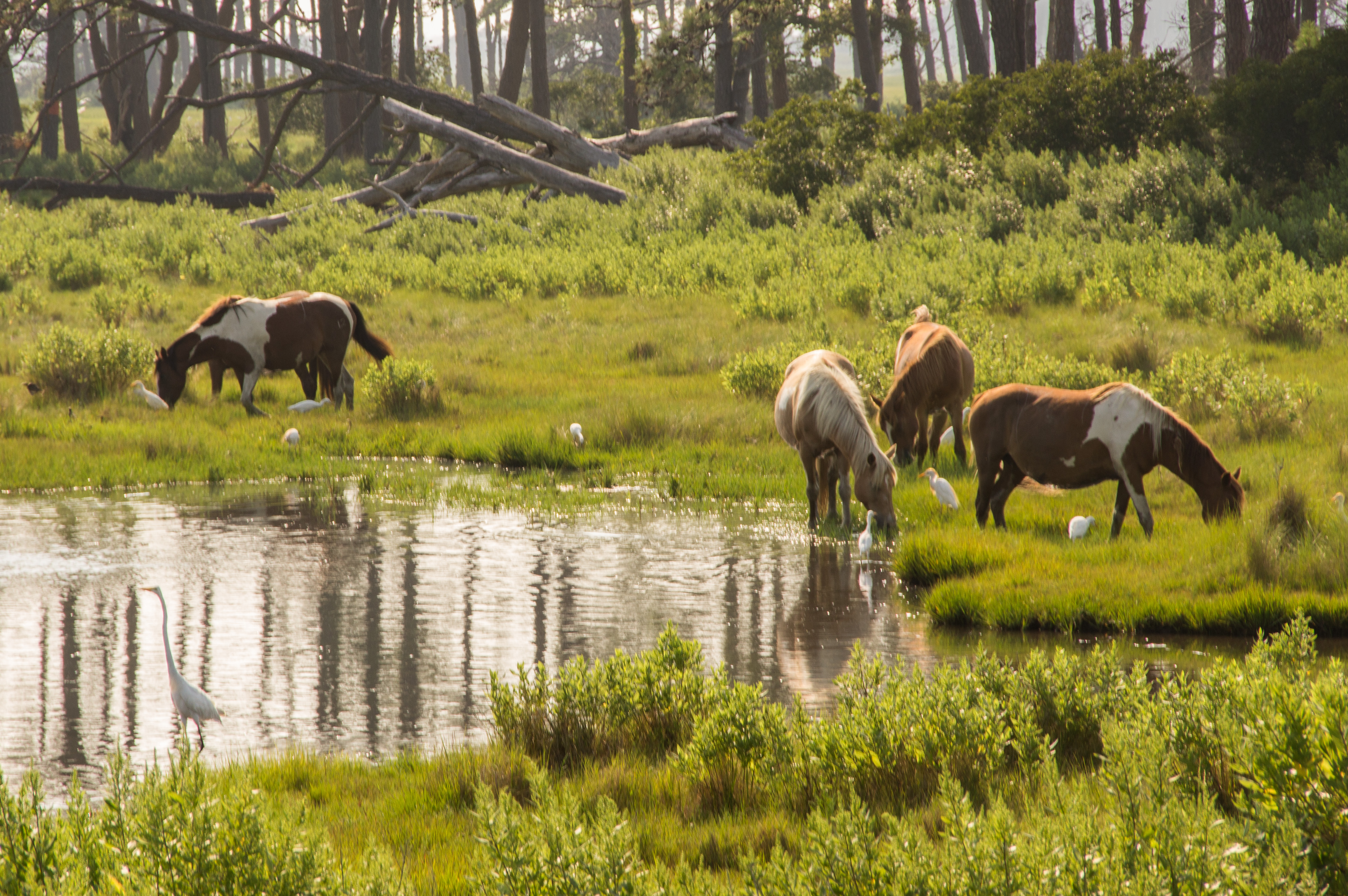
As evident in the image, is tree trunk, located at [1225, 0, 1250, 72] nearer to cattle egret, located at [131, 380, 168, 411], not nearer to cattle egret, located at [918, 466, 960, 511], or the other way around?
cattle egret, located at [918, 466, 960, 511]

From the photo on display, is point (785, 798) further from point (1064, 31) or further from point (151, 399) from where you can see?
point (1064, 31)

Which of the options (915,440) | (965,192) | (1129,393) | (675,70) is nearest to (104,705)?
(1129,393)

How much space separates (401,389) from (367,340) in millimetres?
1140

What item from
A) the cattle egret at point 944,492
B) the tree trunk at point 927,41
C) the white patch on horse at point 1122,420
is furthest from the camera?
the tree trunk at point 927,41

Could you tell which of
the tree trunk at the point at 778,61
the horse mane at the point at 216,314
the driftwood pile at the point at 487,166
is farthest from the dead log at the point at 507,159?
the tree trunk at the point at 778,61

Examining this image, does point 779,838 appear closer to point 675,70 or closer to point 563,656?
point 563,656

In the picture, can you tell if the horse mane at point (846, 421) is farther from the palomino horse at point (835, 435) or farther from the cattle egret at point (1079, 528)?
the cattle egret at point (1079, 528)

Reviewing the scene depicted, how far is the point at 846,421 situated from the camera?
33.0 feet

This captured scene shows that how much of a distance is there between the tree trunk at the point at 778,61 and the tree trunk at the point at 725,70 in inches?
118

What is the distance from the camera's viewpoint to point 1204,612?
7.88 metres

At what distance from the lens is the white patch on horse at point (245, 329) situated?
14945mm

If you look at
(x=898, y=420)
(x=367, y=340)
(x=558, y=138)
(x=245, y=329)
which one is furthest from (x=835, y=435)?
(x=558, y=138)

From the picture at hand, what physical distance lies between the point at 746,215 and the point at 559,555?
56.3 feet

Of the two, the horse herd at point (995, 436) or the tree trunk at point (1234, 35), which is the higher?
the tree trunk at point (1234, 35)
